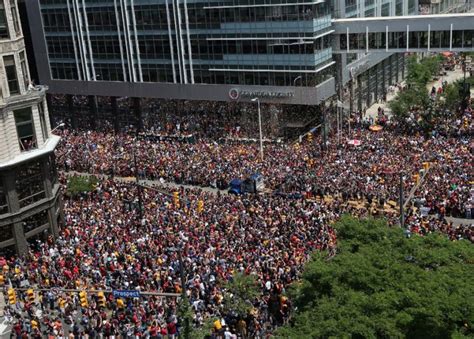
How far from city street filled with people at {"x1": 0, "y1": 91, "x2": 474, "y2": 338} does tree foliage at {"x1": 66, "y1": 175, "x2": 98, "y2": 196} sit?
0.60 meters

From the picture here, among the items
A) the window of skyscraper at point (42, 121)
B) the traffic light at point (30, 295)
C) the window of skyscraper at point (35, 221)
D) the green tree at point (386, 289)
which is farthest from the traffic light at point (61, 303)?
the window of skyscraper at point (42, 121)

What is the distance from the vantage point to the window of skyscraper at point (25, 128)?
45.9 meters

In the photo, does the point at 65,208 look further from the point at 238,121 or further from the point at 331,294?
the point at 331,294

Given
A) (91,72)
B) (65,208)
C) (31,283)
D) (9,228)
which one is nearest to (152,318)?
(31,283)

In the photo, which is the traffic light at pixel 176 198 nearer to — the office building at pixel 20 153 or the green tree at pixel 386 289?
the office building at pixel 20 153

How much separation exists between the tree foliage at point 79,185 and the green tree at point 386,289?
1201 inches

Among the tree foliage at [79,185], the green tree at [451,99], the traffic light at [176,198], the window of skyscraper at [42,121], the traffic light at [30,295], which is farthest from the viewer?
the green tree at [451,99]

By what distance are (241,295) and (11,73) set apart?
25.5 metres

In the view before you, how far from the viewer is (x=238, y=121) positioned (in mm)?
70688

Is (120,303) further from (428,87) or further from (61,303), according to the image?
(428,87)

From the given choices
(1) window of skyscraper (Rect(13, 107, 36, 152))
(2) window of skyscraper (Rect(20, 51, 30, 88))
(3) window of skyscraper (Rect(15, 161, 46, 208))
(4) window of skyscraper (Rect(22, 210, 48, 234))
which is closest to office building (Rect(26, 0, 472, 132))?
(2) window of skyscraper (Rect(20, 51, 30, 88))

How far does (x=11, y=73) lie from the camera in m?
45.6

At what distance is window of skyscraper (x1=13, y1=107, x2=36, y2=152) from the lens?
4588cm

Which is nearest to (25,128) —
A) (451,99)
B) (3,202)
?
(3,202)
